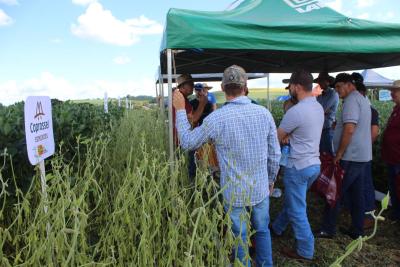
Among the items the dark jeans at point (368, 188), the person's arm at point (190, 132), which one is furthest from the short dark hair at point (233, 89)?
the dark jeans at point (368, 188)

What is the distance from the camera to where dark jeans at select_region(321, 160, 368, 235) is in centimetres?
325

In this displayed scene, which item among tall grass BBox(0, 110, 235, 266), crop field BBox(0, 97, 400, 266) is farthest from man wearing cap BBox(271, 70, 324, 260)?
tall grass BBox(0, 110, 235, 266)

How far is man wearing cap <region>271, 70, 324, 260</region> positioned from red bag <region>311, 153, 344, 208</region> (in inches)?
22.2

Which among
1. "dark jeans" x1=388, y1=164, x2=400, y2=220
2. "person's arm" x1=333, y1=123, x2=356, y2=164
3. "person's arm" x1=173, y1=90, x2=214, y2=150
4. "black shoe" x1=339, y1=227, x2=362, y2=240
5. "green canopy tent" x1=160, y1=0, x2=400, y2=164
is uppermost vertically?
"green canopy tent" x1=160, y1=0, x2=400, y2=164

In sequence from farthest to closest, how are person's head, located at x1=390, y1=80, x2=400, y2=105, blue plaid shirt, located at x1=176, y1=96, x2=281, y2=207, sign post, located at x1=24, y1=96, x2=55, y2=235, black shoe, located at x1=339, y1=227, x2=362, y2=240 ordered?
person's head, located at x1=390, y1=80, x2=400, y2=105 < black shoe, located at x1=339, y1=227, x2=362, y2=240 < blue plaid shirt, located at x1=176, y1=96, x2=281, y2=207 < sign post, located at x1=24, y1=96, x2=55, y2=235

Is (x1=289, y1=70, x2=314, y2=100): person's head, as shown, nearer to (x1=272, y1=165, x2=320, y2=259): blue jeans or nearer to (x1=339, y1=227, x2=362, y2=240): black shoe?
(x1=272, y1=165, x2=320, y2=259): blue jeans

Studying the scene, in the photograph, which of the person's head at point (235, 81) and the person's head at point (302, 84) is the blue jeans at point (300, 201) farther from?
the person's head at point (235, 81)

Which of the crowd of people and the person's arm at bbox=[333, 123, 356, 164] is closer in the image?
the crowd of people

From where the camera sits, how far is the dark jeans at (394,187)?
3.52 m

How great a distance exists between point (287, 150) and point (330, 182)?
2.17ft

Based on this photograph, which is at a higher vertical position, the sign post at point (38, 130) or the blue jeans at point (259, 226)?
the sign post at point (38, 130)

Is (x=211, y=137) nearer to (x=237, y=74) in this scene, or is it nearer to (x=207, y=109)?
(x=237, y=74)

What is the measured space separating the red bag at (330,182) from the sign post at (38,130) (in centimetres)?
248

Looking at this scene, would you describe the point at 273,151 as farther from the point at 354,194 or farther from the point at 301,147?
the point at 354,194
